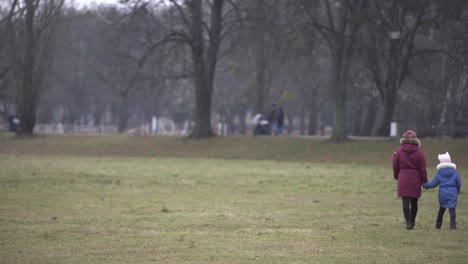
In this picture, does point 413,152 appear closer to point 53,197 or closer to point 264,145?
point 53,197

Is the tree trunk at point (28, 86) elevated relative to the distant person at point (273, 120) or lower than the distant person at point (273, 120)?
Result: elevated

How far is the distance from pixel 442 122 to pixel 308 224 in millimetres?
29918

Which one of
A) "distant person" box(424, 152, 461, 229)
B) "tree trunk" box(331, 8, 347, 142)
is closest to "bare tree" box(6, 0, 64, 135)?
"tree trunk" box(331, 8, 347, 142)


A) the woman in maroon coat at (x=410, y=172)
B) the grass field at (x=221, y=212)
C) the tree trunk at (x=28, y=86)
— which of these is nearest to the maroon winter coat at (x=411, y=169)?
the woman in maroon coat at (x=410, y=172)

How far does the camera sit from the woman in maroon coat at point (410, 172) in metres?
14.0

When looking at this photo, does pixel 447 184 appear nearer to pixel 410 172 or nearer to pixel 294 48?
pixel 410 172

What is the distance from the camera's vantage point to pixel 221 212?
17500mm

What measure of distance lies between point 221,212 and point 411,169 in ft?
15.9

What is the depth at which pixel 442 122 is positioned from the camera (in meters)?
43.6

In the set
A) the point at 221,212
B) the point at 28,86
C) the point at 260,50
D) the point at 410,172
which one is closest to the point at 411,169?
the point at 410,172

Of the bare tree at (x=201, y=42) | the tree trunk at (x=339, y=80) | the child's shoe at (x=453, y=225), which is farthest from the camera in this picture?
the bare tree at (x=201, y=42)

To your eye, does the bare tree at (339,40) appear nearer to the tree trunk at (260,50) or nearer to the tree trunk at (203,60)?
the tree trunk at (260,50)

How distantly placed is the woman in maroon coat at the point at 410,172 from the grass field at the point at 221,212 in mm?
554

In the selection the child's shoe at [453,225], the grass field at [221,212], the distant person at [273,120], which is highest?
the distant person at [273,120]
